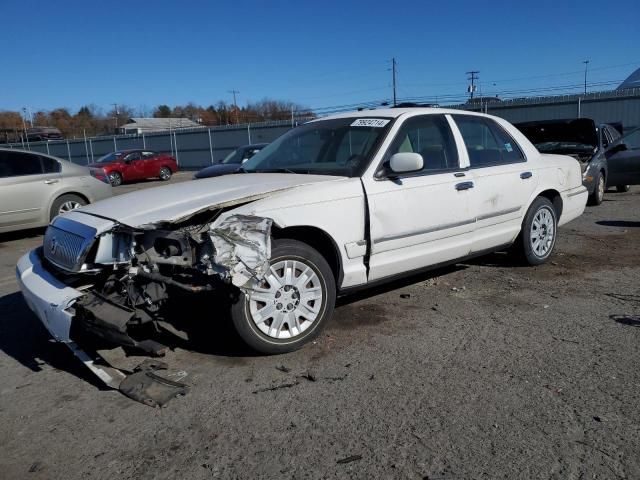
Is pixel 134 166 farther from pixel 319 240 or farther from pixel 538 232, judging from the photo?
pixel 319 240

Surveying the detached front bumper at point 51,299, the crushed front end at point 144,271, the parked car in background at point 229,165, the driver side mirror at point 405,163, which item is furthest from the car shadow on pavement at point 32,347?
the parked car in background at point 229,165

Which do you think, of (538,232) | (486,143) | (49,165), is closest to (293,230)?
(486,143)

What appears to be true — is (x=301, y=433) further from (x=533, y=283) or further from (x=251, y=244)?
(x=533, y=283)

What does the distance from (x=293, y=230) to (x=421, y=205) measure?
119 cm

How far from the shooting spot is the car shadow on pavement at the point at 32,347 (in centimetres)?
374

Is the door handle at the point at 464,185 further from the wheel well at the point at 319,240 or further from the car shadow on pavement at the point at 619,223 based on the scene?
the car shadow on pavement at the point at 619,223

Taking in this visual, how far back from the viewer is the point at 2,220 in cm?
841

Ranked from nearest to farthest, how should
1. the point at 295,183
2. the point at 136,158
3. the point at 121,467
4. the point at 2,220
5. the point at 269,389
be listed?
the point at 121,467 → the point at 269,389 → the point at 295,183 → the point at 2,220 → the point at 136,158

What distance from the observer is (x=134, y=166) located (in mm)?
23828

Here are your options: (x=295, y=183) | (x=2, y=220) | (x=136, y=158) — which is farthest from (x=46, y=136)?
(x=295, y=183)

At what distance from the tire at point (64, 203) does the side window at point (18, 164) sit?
0.54 metres

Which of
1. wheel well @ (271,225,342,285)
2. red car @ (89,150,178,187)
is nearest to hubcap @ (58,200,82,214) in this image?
wheel well @ (271,225,342,285)

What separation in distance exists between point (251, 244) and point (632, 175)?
34.7 ft

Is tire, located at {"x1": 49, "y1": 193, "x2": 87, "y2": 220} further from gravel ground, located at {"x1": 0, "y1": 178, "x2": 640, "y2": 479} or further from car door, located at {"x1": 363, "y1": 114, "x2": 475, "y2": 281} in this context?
car door, located at {"x1": 363, "y1": 114, "x2": 475, "y2": 281}
